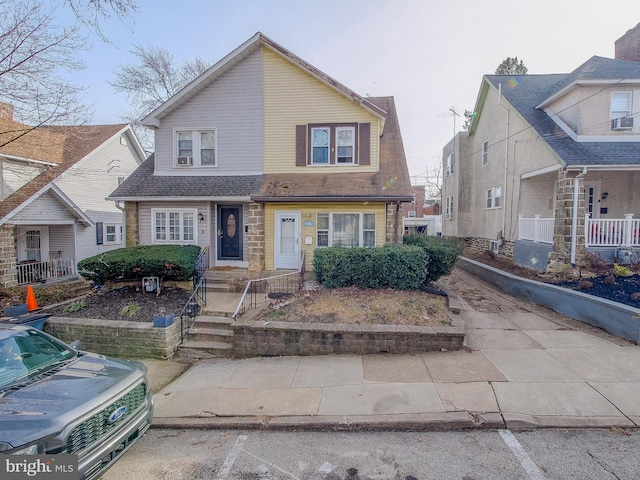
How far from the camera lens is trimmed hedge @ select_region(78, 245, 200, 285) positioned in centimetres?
962

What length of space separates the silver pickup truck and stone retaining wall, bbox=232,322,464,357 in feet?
8.88

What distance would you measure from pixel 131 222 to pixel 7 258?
5493 mm

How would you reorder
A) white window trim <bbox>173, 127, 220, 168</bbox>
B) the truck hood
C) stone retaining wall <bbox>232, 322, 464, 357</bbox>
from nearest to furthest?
the truck hood, stone retaining wall <bbox>232, 322, 464, 357</bbox>, white window trim <bbox>173, 127, 220, 168</bbox>

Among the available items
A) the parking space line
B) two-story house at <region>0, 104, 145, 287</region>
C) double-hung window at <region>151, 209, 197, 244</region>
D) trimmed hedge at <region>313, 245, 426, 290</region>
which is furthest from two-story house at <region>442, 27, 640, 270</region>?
two-story house at <region>0, 104, 145, 287</region>

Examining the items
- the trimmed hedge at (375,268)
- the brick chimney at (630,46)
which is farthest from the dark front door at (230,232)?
the brick chimney at (630,46)

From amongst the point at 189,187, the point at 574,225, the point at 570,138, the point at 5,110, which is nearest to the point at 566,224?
the point at 574,225

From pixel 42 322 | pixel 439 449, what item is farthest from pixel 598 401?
pixel 42 322

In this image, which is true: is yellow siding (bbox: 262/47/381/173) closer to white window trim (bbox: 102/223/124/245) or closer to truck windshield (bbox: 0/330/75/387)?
truck windshield (bbox: 0/330/75/387)

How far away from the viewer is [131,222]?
474 inches

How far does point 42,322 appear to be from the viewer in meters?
7.86

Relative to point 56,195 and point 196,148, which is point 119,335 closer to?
point 196,148

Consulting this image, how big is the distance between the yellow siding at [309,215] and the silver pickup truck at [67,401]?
7.26m

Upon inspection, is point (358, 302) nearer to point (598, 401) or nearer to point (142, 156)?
point (598, 401)

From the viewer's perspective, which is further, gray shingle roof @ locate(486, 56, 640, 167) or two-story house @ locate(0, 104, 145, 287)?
two-story house @ locate(0, 104, 145, 287)
